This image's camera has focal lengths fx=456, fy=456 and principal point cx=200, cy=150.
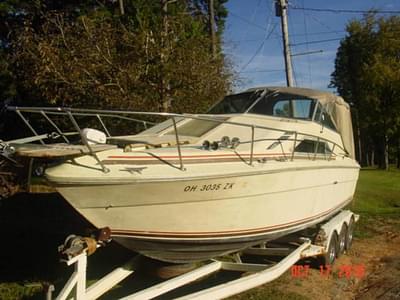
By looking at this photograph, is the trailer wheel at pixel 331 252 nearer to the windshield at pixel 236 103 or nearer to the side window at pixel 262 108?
the side window at pixel 262 108

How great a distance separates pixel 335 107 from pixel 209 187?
14.3ft

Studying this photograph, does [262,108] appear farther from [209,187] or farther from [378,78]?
[378,78]

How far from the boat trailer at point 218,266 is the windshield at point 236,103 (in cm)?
210

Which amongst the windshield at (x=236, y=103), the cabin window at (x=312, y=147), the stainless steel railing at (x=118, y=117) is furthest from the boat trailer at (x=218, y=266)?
the windshield at (x=236, y=103)

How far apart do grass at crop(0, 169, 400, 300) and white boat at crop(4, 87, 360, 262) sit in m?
0.97

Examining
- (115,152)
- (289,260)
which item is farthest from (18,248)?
(289,260)

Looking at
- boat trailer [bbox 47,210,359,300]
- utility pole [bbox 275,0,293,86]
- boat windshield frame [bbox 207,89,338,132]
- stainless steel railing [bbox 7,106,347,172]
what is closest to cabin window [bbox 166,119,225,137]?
stainless steel railing [bbox 7,106,347,172]

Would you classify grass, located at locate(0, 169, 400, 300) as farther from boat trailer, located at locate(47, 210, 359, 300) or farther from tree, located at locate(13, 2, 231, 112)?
tree, located at locate(13, 2, 231, 112)

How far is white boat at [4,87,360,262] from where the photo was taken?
4254mm

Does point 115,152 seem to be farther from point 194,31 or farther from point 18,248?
point 194,31

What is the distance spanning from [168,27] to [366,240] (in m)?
7.15

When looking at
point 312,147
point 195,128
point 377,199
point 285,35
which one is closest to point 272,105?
point 312,147

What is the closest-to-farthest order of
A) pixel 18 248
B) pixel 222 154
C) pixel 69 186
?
pixel 69 186 < pixel 222 154 < pixel 18 248

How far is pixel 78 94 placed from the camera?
11.8 m
